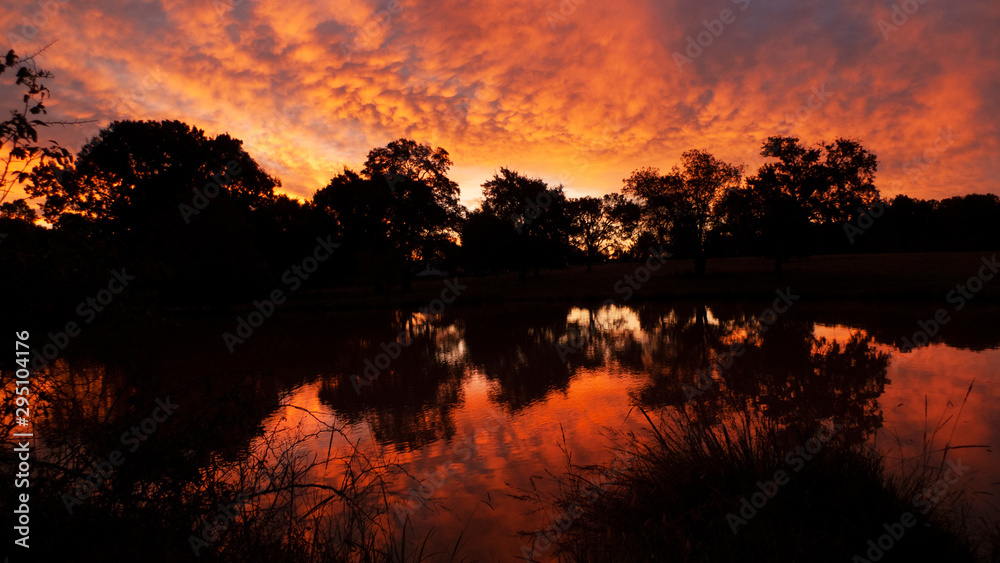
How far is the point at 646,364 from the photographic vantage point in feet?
40.8

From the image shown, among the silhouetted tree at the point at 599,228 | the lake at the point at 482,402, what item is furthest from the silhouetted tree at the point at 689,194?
the lake at the point at 482,402

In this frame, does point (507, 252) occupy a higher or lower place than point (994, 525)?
higher

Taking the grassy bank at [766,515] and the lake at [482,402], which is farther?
the lake at [482,402]

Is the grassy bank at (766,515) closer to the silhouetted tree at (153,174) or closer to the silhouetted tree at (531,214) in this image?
the silhouetted tree at (153,174)

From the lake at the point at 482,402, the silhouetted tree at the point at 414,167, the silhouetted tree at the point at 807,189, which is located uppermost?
the silhouetted tree at the point at 414,167

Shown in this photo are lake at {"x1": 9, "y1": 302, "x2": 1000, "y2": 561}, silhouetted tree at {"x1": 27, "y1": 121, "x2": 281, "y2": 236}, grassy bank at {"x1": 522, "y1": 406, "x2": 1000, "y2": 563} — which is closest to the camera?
grassy bank at {"x1": 522, "y1": 406, "x2": 1000, "y2": 563}

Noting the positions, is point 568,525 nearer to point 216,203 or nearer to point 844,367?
point 844,367

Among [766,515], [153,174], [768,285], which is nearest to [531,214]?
[768,285]

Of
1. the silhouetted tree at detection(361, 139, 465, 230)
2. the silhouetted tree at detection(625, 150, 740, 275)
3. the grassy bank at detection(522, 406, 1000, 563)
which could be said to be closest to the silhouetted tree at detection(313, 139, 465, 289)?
the silhouetted tree at detection(361, 139, 465, 230)

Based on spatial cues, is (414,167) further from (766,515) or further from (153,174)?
(766,515)

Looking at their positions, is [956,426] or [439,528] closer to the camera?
[439,528]

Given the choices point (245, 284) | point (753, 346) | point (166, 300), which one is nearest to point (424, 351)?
point (753, 346)

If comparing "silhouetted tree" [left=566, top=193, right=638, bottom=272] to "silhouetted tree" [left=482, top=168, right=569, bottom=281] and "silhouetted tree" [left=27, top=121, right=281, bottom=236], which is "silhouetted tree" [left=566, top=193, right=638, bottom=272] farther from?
"silhouetted tree" [left=27, top=121, right=281, bottom=236]

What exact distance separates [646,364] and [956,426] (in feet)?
20.3
